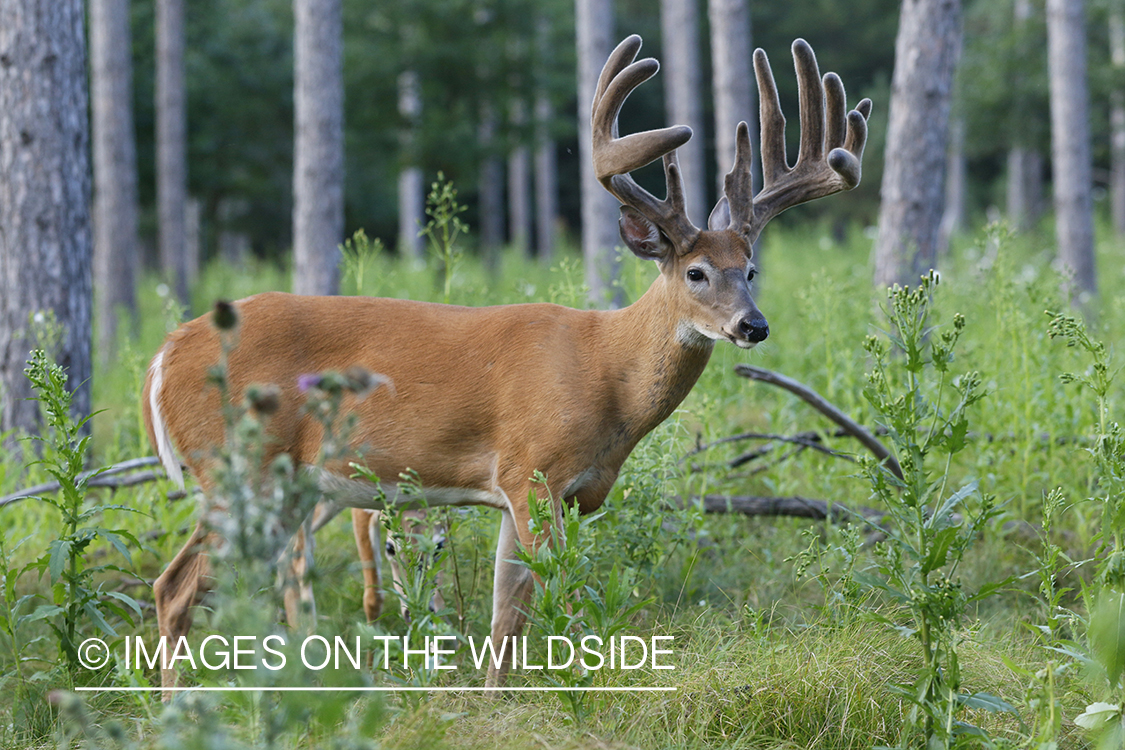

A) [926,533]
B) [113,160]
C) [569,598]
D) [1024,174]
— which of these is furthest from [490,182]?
[926,533]

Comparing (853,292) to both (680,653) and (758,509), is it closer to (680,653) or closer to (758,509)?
(758,509)

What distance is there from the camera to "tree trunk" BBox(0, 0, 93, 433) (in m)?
5.27

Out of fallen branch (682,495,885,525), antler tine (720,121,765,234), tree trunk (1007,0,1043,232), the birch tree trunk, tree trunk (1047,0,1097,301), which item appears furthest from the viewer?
tree trunk (1007,0,1043,232)

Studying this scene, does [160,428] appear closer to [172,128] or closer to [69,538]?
[69,538]

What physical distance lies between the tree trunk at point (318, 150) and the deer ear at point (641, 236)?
16.7 ft

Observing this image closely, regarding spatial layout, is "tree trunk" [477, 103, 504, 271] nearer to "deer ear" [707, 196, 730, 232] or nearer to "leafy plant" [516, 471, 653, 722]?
"deer ear" [707, 196, 730, 232]

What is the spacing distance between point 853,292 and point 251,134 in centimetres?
1744

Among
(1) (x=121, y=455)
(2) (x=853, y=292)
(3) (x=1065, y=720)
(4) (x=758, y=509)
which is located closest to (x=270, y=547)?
(3) (x=1065, y=720)

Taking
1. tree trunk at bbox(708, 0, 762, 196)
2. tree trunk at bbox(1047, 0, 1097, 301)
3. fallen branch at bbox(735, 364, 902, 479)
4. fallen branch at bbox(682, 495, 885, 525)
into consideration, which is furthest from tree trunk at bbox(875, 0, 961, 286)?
tree trunk at bbox(1047, 0, 1097, 301)

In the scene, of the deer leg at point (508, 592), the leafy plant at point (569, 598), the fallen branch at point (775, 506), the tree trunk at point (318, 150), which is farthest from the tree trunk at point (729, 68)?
the leafy plant at point (569, 598)

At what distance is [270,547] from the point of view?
1.75 metres

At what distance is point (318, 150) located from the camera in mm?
8281

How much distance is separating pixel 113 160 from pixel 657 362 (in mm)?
10091

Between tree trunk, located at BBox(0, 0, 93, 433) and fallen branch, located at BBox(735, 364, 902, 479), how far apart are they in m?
3.51
